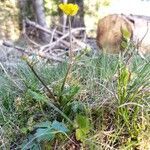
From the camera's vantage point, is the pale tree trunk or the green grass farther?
the pale tree trunk

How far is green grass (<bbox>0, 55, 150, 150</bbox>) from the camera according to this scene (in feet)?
3.96

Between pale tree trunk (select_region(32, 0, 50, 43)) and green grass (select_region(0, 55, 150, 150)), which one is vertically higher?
green grass (select_region(0, 55, 150, 150))

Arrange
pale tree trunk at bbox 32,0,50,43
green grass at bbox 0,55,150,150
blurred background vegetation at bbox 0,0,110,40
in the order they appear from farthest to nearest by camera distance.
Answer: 1. blurred background vegetation at bbox 0,0,110,40
2. pale tree trunk at bbox 32,0,50,43
3. green grass at bbox 0,55,150,150

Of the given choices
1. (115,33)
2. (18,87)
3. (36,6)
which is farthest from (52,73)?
(36,6)

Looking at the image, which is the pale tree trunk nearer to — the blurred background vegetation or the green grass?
the blurred background vegetation

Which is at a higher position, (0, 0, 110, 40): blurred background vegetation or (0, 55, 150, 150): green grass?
(0, 55, 150, 150): green grass

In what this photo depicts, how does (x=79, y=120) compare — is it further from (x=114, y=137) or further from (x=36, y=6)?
(x=36, y=6)

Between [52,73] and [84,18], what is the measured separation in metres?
7.27

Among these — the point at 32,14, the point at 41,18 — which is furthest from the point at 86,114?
the point at 32,14

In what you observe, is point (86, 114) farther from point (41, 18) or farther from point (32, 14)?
point (32, 14)

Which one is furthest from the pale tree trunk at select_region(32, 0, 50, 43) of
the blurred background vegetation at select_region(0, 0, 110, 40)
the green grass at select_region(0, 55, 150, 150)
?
the green grass at select_region(0, 55, 150, 150)

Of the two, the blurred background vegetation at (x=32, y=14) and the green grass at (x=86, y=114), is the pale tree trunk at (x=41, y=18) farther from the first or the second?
the green grass at (x=86, y=114)

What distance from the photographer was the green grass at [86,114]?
1206mm

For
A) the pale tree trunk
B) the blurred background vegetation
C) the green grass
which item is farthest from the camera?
the blurred background vegetation
